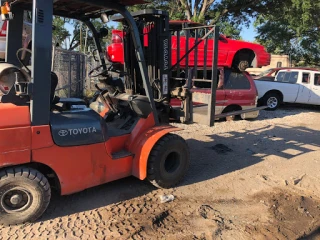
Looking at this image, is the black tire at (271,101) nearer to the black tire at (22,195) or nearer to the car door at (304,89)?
the car door at (304,89)

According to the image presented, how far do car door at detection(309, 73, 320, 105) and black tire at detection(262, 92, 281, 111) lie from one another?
1.52 meters

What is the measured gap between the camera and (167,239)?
3500 millimetres

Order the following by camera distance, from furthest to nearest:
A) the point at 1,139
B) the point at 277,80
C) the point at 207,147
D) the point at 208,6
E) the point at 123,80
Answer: the point at 208,6, the point at 277,80, the point at 207,147, the point at 123,80, the point at 1,139

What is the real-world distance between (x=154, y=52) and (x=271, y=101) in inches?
377

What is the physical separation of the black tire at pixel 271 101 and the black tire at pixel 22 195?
440 inches

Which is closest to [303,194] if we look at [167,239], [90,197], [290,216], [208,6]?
[290,216]

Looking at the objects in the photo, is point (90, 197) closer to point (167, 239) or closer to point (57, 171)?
point (57, 171)

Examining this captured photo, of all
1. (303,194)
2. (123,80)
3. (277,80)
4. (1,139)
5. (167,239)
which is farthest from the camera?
(277,80)

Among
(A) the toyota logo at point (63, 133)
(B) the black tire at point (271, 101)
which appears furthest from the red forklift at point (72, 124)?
(B) the black tire at point (271, 101)

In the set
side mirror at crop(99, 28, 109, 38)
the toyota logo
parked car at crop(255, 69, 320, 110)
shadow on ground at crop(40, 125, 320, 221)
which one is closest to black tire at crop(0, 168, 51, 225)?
shadow on ground at crop(40, 125, 320, 221)

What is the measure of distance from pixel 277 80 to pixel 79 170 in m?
11.9

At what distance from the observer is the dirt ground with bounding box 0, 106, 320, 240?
363cm

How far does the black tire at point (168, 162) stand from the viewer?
4496mm

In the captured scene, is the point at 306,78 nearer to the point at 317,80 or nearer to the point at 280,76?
the point at 317,80
